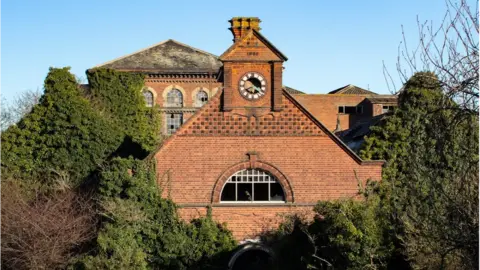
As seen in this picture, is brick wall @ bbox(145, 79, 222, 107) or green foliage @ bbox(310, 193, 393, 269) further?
brick wall @ bbox(145, 79, 222, 107)

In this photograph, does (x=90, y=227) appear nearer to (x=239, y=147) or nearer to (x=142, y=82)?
(x=239, y=147)

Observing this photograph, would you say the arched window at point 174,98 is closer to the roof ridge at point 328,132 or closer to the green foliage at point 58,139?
the green foliage at point 58,139

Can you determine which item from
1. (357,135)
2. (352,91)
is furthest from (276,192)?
(352,91)

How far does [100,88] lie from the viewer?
47281 millimetres

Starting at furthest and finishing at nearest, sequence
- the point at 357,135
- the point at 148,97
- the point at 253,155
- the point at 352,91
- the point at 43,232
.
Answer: the point at 352,91
the point at 148,97
the point at 357,135
the point at 253,155
the point at 43,232

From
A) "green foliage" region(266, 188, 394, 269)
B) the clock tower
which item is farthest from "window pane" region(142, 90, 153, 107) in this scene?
"green foliage" region(266, 188, 394, 269)

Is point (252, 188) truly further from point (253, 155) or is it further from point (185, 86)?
point (185, 86)

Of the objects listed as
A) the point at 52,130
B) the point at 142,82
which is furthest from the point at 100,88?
the point at 52,130

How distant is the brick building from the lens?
28828mm

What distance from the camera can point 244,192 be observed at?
95.8 feet

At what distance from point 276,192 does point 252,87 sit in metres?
4.12

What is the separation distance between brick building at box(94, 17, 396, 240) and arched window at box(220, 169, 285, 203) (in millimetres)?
38

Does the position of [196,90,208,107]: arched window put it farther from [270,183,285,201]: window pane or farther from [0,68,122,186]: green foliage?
[270,183,285,201]: window pane

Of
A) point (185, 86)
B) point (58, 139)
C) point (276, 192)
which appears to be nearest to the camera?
point (276, 192)
